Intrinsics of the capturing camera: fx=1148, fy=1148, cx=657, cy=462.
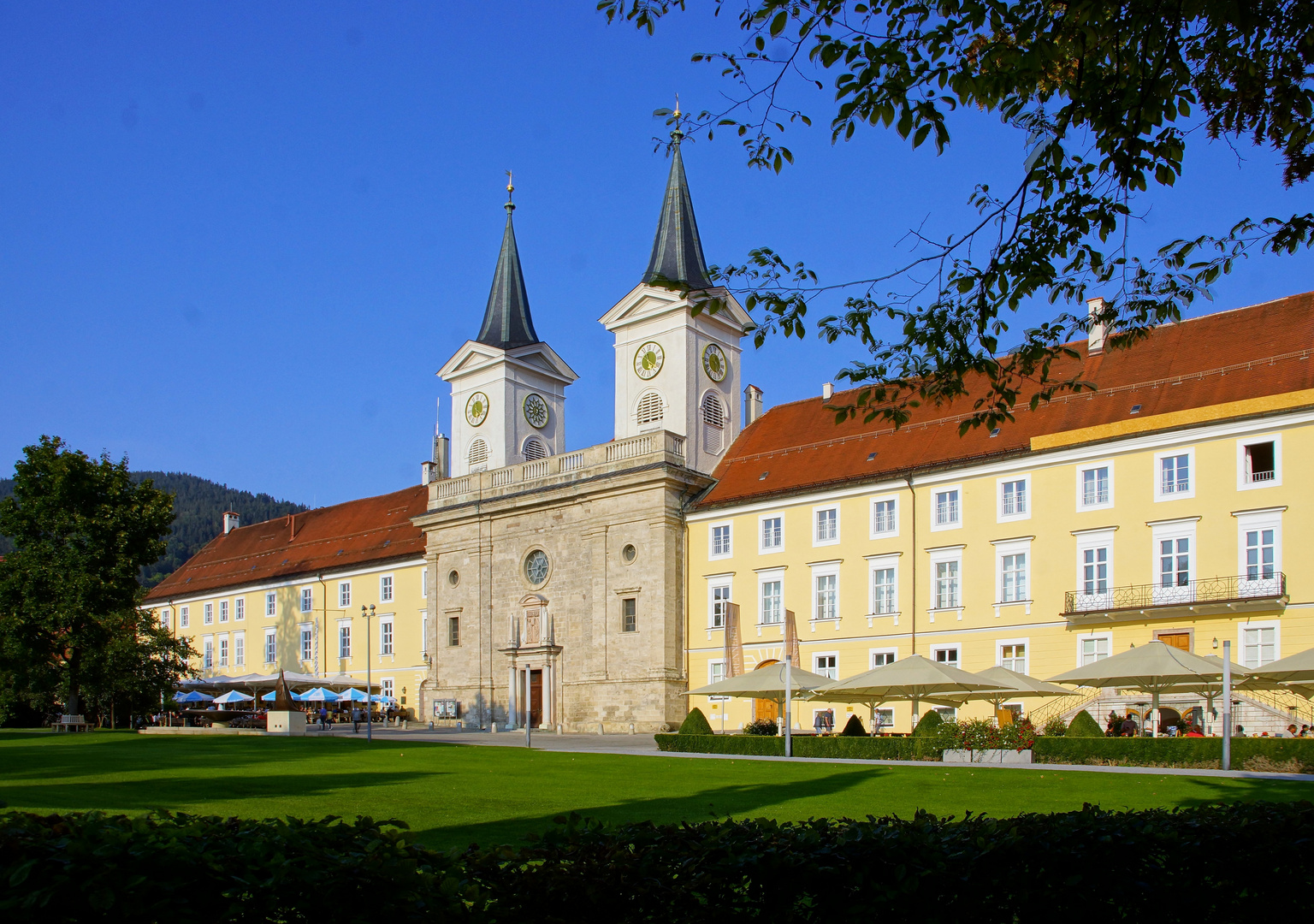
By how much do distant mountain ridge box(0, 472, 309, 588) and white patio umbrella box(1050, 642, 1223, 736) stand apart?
5697 inches

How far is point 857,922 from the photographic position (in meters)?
5.66

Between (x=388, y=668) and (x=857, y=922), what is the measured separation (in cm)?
5464

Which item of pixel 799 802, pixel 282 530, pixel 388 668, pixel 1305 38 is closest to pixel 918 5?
pixel 1305 38

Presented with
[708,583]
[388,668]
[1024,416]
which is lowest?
[388,668]

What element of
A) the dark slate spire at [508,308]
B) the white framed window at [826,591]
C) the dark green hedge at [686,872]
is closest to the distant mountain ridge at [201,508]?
the dark slate spire at [508,308]

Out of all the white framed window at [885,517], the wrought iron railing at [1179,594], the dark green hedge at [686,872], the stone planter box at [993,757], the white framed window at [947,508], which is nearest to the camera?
the dark green hedge at [686,872]

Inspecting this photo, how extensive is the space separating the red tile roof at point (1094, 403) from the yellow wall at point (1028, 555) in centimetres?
99

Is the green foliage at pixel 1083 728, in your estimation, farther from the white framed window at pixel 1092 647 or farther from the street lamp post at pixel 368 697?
the street lamp post at pixel 368 697

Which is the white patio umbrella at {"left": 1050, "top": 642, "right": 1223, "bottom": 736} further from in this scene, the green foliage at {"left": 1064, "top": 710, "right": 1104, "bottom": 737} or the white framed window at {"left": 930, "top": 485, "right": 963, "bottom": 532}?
the white framed window at {"left": 930, "top": 485, "right": 963, "bottom": 532}

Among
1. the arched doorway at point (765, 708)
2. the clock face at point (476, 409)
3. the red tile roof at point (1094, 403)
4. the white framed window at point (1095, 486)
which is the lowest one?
the arched doorway at point (765, 708)

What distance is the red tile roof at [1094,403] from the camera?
34.4 m

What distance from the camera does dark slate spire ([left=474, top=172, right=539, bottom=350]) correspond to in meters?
56.4

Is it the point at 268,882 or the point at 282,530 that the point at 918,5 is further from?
the point at 282,530

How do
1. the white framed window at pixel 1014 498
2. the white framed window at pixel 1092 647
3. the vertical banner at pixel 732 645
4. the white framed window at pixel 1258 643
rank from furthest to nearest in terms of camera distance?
1. the vertical banner at pixel 732 645
2. the white framed window at pixel 1014 498
3. the white framed window at pixel 1092 647
4. the white framed window at pixel 1258 643
